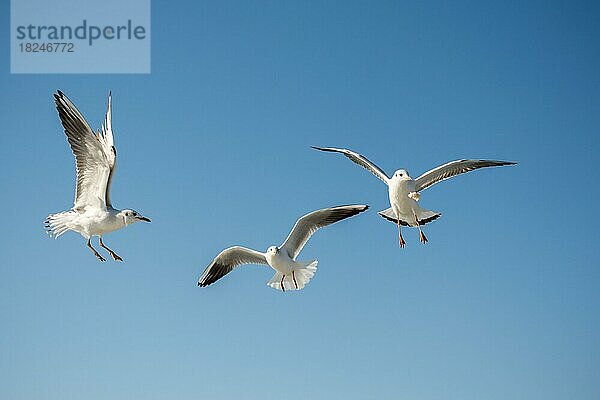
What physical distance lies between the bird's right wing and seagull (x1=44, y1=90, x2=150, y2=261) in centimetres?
169

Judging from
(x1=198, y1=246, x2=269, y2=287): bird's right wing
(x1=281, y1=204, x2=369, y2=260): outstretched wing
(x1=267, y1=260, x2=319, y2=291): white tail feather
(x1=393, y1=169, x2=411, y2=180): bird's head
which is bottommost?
(x1=267, y1=260, x2=319, y2=291): white tail feather

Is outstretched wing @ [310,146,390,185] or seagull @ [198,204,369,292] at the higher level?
outstretched wing @ [310,146,390,185]

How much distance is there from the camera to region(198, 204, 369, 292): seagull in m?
11.7

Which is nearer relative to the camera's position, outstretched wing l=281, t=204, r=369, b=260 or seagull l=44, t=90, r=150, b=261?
seagull l=44, t=90, r=150, b=261

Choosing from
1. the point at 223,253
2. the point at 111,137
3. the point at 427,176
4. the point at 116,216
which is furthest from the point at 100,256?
the point at 427,176

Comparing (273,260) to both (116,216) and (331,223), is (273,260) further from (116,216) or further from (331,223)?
(116,216)

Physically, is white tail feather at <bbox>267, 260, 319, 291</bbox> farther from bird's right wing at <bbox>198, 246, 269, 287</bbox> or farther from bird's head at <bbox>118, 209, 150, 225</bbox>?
bird's head at <bbox>118, 209, 150, 225</bbox>

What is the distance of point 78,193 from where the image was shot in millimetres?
10906

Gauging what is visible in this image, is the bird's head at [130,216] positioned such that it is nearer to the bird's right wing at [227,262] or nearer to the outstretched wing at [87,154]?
the outstretched wing at [87,154]

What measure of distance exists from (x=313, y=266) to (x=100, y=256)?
115 inches

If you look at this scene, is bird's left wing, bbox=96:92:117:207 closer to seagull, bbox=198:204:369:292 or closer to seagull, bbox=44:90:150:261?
seagull, bbox=44:90:150:261

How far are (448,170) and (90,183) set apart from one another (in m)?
4.30

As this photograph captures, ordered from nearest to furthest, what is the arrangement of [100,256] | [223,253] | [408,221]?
[100,256] → [408,221] → [223,253]

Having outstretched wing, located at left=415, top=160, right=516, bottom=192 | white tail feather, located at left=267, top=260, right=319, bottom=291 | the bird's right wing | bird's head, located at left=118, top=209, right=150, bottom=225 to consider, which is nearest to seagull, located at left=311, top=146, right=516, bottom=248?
outstretched wing, located at left=415, top=160, right=516, bottom=192
